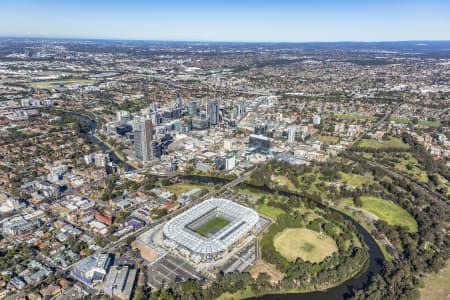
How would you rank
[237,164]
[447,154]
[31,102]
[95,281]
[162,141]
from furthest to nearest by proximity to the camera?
[31,102] < [162,141] < [447,154] < [237,164] < [95,281]

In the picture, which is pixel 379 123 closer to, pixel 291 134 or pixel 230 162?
pixel 291 134

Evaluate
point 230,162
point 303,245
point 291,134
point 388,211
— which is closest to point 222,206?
point 303,245

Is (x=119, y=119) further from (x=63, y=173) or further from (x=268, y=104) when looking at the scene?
(x=268, y=104)

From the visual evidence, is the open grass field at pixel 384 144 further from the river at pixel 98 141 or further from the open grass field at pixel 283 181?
the river at pixel 98 141

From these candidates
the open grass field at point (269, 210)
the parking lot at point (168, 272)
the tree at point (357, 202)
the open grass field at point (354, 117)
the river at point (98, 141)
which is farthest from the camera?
the open grass field at point (354, 117)

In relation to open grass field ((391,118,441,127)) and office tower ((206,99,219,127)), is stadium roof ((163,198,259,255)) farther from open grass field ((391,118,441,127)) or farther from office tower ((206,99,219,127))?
open grass field ((391,118,441,127))

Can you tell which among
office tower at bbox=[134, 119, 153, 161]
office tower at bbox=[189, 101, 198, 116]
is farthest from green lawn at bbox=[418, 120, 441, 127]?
office tower at bbox=[134, 119, 153, 161]

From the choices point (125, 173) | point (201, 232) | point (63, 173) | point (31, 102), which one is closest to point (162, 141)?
point (125, 173)

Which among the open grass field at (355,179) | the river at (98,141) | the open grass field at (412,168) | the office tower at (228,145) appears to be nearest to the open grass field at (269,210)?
the open grass field at (355,179)
